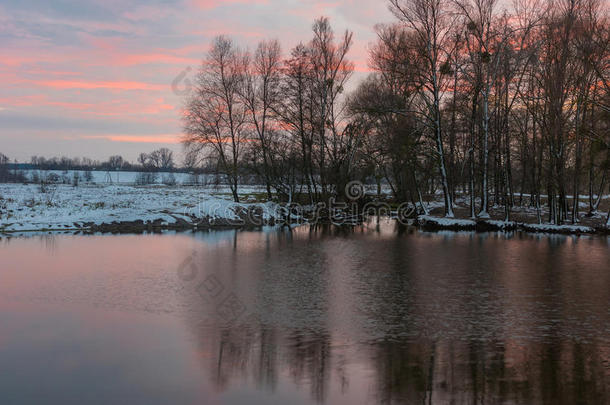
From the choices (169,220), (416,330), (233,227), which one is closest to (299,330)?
(416,330)

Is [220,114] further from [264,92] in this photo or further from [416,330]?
[416,330]

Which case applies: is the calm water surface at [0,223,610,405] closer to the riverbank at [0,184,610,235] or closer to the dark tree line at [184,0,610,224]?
the riverbank at [0,184,610,235]

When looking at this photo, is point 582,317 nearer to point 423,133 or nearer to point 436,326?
point 436,326

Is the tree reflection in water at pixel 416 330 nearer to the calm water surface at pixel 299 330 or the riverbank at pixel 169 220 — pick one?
the calm water surface at pixel 299 330

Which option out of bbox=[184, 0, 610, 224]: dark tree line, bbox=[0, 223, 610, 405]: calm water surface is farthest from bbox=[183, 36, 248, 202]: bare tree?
bbox=[0, 223, 610, 405]: calm water surface

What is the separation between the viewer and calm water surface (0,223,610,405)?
7570 millimetres

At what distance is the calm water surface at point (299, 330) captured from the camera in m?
7.57

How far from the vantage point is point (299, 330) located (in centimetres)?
1051

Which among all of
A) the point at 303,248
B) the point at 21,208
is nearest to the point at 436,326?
the point at 303,248

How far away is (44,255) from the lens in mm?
20453

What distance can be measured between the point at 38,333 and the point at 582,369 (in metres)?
9.63

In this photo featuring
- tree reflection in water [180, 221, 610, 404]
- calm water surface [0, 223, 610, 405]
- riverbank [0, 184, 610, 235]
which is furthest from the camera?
riverbank [0, 184, 610, 235]

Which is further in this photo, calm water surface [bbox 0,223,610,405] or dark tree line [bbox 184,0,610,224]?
dark tree line [bbox 184,0,610,224]

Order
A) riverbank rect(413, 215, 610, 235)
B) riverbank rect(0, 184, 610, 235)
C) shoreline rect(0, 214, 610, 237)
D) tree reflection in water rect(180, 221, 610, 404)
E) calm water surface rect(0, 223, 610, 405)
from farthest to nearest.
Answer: riverbank rect(413, 215, 610, 235)
riverbank rect(0, 184, 610, 235)
shoreline rect(0, 214, 610, 237)
tree reflection in water rect(180, 221, 610, 404)
calm water surface rect(0, 223, 610, 405)
